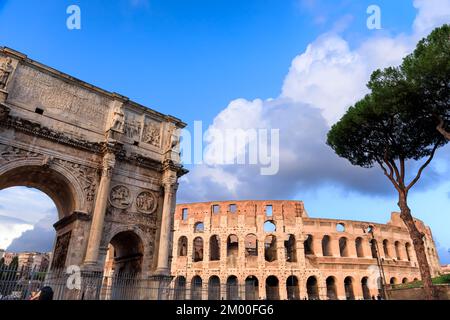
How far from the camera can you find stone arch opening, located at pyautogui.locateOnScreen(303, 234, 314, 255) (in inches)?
1327

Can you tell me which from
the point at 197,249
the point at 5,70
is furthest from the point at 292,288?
the point at 5,70

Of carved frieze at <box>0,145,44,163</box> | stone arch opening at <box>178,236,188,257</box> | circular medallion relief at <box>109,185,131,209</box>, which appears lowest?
circular medallion relief at <box>109,185,131,209</box>

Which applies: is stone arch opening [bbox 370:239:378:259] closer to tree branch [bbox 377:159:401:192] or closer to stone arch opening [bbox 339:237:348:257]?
stone arch opening [bbox 339:237:348:257]

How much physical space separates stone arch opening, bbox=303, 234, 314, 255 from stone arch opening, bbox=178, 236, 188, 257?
13.5 metres

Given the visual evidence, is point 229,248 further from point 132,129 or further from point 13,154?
point 13,154

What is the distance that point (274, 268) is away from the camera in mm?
31281

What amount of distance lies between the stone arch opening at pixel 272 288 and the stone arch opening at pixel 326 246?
22.8ft

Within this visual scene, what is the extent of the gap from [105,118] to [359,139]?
531 inches

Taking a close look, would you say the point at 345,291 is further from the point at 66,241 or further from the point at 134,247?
the point at 66,241

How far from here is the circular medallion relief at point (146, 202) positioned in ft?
44.9

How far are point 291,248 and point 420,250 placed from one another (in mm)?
21621

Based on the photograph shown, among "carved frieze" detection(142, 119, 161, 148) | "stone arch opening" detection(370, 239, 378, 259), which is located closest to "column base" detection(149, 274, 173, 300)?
"carved frieze" detection(142, 119, 161, 148)

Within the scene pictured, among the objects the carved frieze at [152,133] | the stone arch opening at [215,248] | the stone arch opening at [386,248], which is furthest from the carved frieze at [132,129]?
the stone arch opening at [386,248]
